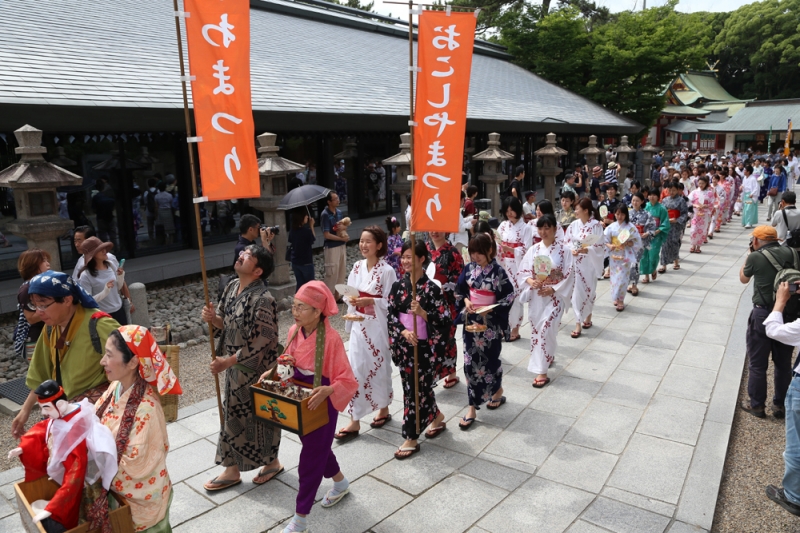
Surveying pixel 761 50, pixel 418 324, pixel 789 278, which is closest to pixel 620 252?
pixel 789 278

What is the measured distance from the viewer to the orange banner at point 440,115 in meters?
4.36

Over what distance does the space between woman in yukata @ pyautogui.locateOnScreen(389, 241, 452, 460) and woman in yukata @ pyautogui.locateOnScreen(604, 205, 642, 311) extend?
487 cm

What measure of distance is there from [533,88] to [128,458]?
24042mm

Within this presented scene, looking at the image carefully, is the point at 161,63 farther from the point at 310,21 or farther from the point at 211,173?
the point at 310,21

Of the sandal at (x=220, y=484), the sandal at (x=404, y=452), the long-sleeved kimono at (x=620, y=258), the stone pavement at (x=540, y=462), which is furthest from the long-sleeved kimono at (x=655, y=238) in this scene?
the sandal at (x=220, y=484)

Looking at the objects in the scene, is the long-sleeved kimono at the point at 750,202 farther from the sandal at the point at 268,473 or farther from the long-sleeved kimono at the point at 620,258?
the sandal at the point at 268,473

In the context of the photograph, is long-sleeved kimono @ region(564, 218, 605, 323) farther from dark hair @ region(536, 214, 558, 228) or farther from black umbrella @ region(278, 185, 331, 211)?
black umbrella @ region(278, 185, 331, 211)

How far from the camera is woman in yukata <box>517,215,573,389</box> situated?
610 cm

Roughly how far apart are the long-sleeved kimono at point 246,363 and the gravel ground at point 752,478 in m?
3.33

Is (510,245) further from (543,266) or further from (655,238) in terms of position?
(655,238)

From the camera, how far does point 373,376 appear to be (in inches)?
202

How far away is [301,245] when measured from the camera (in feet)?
28.3

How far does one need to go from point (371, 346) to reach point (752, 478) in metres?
3.30

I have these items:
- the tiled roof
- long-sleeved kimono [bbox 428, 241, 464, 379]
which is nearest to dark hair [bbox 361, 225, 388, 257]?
long-sleeved kimono [bbox 428, 241, 464, 379]
